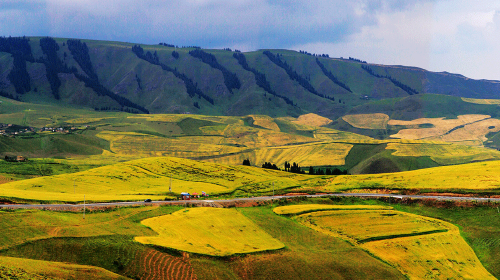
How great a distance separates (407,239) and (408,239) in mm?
165

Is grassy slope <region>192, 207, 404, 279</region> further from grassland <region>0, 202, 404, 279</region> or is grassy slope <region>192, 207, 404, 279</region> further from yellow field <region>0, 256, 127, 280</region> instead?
yellow field <region>0, 256, 127, 280</region>

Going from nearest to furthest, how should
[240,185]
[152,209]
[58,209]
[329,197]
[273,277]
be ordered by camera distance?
[273,277], [58,209], [152,209], [329,197], [240,185]

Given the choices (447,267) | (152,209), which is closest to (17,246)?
(152,209)

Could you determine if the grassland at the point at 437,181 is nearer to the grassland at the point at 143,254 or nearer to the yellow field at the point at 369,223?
the yellow field at the point at 369,223

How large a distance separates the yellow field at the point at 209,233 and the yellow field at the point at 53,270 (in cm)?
1071

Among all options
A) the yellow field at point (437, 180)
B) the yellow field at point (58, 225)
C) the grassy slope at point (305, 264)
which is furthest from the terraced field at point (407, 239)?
the yellow field at point (58, 225)

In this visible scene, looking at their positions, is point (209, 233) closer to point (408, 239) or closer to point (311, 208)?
point (311, 208)

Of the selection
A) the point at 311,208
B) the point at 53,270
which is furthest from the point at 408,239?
the point at 53,270

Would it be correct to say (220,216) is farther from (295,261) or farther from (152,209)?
(295,261)

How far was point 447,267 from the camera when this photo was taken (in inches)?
2707

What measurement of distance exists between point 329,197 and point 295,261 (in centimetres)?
4372

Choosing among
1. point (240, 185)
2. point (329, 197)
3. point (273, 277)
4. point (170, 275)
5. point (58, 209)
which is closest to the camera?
point (170, 275)

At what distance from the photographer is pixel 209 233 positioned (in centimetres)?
7256

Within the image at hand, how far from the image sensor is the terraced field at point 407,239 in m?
68.3
